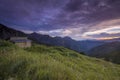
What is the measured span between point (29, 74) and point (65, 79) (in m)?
1.38

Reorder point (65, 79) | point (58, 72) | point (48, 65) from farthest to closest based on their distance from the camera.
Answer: point (48, 65) < point (58, 72) < point (65, 79)

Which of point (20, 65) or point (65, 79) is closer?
point (65, 79)

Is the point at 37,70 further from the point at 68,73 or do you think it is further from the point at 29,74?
the point at 68,73

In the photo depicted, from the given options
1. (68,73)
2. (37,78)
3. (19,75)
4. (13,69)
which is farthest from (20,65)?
(68,73)

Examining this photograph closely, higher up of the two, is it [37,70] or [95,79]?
[37,70]

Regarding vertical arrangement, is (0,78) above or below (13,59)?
below

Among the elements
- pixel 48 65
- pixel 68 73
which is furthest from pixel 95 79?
pixel 48 65

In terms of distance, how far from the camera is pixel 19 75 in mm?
5352

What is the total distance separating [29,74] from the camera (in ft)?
17.2

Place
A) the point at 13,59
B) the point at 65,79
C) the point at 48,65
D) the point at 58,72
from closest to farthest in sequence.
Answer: the point at 65,79, the point at 58,72, the point at 48,65, the point at 13,59

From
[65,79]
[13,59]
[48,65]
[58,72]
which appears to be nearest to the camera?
[65,79]

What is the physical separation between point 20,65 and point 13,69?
337mm

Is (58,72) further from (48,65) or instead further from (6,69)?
(6,69)

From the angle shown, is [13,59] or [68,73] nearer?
[68,73]
